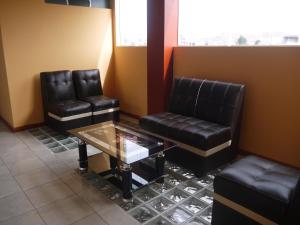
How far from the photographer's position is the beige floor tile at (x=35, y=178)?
8.06ft

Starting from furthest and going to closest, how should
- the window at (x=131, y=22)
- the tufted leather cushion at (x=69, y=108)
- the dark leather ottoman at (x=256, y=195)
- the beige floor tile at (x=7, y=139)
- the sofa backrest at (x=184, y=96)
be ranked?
the window at (x=131, y=22)
the tufted leather cushion at (x=69, y=108)
the beige floor tile at (x=7, y=139)
the sofa backrest at (x=184, y=96)
the dark leather ottoman at (x=256, y=195)

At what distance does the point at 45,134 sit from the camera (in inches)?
151

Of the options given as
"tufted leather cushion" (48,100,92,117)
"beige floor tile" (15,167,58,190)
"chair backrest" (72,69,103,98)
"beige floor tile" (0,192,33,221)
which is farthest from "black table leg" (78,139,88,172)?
"chair backrest" (72,69,103,98)

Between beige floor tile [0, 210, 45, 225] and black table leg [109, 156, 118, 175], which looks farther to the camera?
black table leg [109, 156, 118, 175]

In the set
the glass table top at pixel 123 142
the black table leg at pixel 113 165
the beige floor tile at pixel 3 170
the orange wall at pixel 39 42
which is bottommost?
the beige floor tile at pixel 3 170

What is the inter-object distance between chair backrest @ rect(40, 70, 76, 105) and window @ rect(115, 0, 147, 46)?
1266mm

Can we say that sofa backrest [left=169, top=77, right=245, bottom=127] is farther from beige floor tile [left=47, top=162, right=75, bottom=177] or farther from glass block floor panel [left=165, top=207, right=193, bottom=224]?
beige floor tile [left=47, top=162, right=75, bottom=177]

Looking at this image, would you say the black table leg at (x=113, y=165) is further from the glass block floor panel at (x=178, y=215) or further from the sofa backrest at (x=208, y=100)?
the sofa backrest at (x=208, y=100)

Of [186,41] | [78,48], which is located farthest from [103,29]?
[186,41]

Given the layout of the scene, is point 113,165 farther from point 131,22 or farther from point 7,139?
point 131,22

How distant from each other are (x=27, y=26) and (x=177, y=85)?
2458 mm

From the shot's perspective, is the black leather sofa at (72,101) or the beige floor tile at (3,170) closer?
the beige floor tile at (3,170)

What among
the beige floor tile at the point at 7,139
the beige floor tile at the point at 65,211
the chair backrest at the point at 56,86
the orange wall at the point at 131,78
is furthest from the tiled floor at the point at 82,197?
the orange wall at the point at 131,78

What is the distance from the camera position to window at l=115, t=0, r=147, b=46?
14.0 ft
